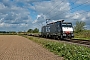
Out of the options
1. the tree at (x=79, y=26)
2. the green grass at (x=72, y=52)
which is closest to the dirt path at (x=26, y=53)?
the green grass at (x=72, y=52)

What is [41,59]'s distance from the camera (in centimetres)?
1296

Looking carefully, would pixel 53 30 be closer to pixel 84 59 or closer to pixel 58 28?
pixel 58 28

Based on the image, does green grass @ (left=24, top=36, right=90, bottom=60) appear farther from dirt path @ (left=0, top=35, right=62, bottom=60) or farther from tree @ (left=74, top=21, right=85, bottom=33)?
tree @ (left=74, top=21, right=85, bottom=33)

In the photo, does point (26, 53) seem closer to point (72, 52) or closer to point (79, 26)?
point (72, 52)

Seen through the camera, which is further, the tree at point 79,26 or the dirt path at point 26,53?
the tree at point 79,26

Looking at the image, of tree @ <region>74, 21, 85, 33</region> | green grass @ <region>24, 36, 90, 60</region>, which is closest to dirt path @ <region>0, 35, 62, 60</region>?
green grass @ <region>24, 36, 90, 60</region>

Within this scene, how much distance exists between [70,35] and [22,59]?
80.1ft

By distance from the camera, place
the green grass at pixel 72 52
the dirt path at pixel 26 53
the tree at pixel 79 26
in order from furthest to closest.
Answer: the tree at pixel 79 26, the dirt path at pixel 26 53, the green grass at pixel 72 52

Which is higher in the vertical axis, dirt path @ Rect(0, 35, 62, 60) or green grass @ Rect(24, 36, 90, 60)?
green grass @ Rect(24, 36, 90, 60)

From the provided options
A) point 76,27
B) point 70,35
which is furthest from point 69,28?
point 76,27

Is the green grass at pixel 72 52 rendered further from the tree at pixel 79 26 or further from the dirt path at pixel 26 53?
the tree at pixel 79 26

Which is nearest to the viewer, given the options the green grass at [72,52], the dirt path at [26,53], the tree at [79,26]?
the green grass at [72,52]

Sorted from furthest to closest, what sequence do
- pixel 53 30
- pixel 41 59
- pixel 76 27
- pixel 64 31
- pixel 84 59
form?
pixel 76 27 → pixel 53 30 → pixel 64 31 → pixel 41 59 → pixel 84 59

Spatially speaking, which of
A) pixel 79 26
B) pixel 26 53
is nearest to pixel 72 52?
pixel 26 53
